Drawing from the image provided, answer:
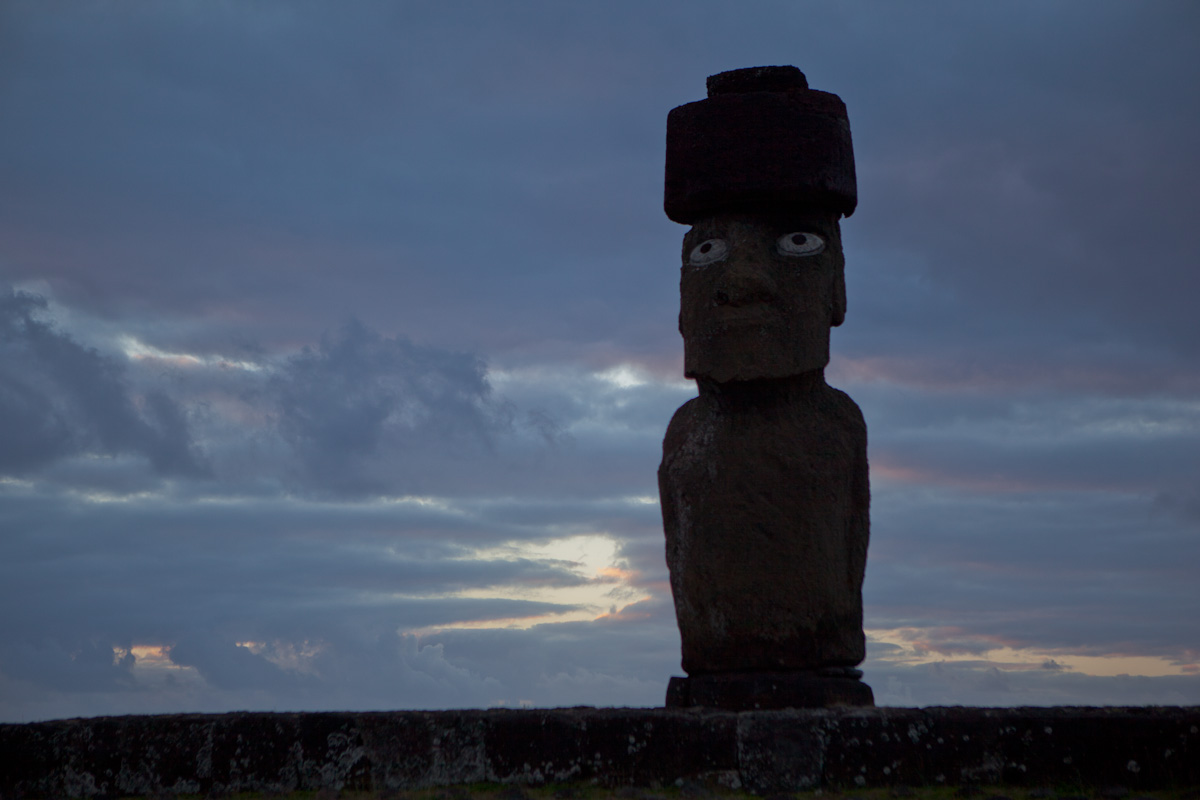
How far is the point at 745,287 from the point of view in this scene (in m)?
8.59

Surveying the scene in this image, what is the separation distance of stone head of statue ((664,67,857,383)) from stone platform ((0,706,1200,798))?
290 centimetres

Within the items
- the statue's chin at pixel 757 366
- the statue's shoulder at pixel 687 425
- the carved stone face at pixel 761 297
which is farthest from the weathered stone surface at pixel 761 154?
the statue's shoulder at pixel 687 425

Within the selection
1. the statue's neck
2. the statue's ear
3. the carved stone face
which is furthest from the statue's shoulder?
the statue's ear

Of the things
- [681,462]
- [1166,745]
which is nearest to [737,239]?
[681,462]

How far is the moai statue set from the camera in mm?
8211

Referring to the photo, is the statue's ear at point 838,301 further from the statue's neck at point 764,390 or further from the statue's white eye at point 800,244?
the statue's neck at point 764,390

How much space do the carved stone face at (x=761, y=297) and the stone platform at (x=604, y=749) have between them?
2787 mm

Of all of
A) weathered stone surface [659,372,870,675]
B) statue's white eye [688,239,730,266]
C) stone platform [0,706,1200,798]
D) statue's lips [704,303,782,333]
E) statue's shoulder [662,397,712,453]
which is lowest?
stone platform [0,706,1200,798]

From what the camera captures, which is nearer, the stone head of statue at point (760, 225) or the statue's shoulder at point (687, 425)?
the stone head of statue at point (760, 225)

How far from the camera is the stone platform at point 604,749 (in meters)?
6.33

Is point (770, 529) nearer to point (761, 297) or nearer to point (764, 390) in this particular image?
point (764, 390)

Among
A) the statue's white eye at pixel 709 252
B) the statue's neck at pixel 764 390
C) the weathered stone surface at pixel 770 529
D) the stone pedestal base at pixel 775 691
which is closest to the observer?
the stone pedestal base at pixel 775 691

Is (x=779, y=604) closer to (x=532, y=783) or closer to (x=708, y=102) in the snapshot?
(x=532, y=783)

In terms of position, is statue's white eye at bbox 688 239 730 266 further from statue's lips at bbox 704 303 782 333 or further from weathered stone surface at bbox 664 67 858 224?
statue's lips at bbox 704 303 782 333
